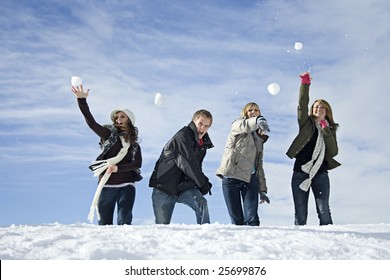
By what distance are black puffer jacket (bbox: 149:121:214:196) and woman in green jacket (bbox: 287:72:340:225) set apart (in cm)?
157

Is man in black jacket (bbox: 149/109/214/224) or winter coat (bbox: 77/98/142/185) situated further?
winter coat (bbox: 77/98/142/185)

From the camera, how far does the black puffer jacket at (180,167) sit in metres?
7.17

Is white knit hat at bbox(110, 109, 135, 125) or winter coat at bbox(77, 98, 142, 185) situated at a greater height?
white knit hat at bbox(110, 109, 135, 125)

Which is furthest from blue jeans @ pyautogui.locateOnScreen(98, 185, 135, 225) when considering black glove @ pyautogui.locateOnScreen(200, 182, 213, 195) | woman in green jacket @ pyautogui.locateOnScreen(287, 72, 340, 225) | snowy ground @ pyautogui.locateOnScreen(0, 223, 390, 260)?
woman in green jacket @ pyautogui.locateOnScreen(287, 72, 340, 225)

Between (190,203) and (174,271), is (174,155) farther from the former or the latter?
(174,271)

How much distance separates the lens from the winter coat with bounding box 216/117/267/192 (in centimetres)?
769

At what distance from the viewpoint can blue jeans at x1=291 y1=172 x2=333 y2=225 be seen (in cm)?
787

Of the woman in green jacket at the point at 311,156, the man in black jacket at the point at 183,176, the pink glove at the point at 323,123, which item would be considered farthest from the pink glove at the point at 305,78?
the man in black jacket at the point at 183,176

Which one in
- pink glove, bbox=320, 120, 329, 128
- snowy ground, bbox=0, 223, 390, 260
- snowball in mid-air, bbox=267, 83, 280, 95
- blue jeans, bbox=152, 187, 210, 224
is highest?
snowball in mid-air, bbox=267, 83, 280, 95

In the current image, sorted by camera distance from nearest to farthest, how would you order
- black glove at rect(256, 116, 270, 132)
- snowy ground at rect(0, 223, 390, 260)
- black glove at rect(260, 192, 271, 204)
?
1. snowy ground at rect(0, 223, 390, 260)
2. black glove at rect(256, 116, 270, 132)
3. black glove at rect(260, 192, 271, 204)

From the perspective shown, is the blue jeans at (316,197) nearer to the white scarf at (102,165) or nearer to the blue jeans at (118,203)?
the blue jeans at (118,203)

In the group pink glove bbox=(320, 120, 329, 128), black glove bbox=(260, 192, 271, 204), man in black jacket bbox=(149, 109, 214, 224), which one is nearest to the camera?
man in black jacket bbox=(149, 109, 214, 224)

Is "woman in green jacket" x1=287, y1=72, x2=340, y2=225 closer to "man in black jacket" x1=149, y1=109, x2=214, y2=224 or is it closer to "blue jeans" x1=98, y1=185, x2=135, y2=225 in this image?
"man in black jacket" x1=149, y1=109, x2=214, y2=224

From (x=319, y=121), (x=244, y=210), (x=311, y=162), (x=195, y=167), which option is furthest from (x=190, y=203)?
(x=319, y=121)
